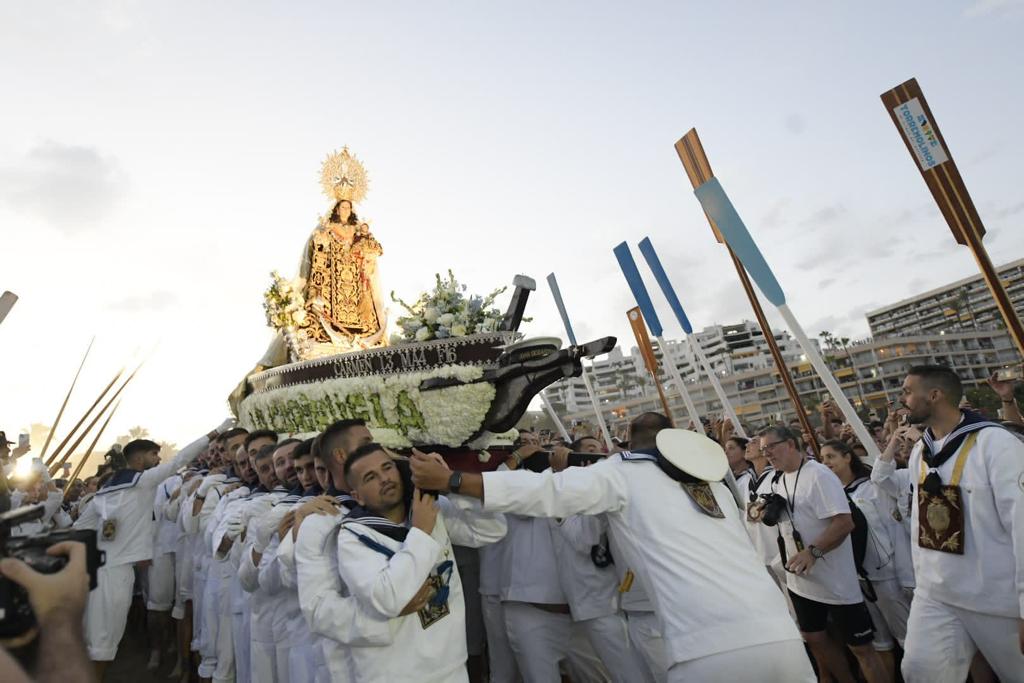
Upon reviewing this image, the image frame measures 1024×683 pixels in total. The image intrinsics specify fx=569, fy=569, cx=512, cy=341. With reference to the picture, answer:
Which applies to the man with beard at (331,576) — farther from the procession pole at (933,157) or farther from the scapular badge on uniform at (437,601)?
the procession pole at (933,157)

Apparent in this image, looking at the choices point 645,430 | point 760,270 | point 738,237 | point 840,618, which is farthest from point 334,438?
point 738,237

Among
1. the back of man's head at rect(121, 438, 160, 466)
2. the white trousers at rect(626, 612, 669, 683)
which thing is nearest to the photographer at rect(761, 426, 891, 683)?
the white trousers at rect(626, 612, 669, 683)

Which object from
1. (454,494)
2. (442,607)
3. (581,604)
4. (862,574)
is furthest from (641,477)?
(862,574)

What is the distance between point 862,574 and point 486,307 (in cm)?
459

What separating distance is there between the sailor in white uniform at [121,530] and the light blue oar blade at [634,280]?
851 centimetres

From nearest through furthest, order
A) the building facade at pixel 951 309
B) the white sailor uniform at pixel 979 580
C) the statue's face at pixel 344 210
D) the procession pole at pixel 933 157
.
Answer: the white sailor uniform at pixel 979 580, the procession pole at pixel 933 157, the statue's face at pixel 344 210, the building facade at pixel 951 309

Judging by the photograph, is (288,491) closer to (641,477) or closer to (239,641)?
(239,641)

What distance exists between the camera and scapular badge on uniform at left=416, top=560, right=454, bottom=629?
2916 mm

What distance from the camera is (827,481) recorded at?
4.79 meters

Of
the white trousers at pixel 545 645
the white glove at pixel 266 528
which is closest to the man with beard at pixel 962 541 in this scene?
the white trousers at pixel 545 645

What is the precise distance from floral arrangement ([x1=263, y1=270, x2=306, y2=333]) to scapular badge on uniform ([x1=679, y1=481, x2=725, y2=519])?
25.4ft

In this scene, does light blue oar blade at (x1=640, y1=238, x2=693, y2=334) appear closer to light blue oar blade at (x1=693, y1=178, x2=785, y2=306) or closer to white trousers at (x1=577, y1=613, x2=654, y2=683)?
light blue oar blade at (x1=693, y1=178, x2=785, y2=306)

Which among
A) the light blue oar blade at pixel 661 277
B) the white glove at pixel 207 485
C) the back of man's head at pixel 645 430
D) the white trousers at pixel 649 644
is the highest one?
the light blue oar blade at pixel 661 277

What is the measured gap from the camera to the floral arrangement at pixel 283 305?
9266mm
